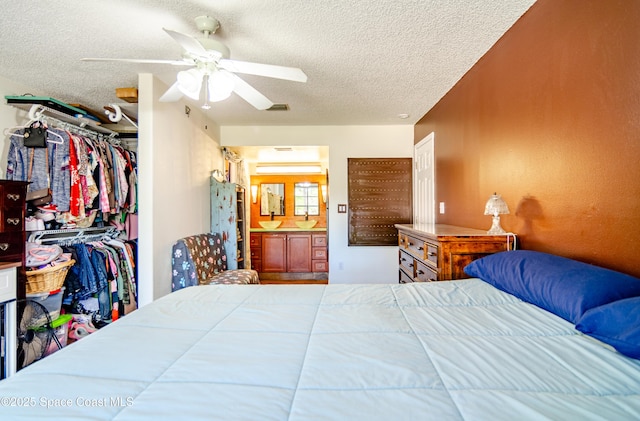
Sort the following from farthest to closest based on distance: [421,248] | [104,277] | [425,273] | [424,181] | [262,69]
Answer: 1. [424,181]
2. [104,277]
3. [421,248]
4. [425,273]
5. [262,69]

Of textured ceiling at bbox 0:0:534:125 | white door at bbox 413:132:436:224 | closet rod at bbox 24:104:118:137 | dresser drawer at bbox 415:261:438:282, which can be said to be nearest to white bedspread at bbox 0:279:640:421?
dresser drawer at bbox 415:261:438:282

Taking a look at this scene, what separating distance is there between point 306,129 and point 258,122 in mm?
670

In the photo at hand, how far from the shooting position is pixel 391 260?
4055 mm

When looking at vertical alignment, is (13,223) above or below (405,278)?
above

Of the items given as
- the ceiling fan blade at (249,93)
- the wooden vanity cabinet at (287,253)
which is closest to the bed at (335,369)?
the ceiling fan blade at (249,93)

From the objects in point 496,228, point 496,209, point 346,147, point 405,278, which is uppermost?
point 346,147

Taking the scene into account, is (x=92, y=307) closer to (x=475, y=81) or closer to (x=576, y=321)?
(x=576, y=321)

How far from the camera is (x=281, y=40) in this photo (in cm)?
199

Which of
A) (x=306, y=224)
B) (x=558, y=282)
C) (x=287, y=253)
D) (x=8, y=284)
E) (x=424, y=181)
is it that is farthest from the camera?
(x=306, y=224)

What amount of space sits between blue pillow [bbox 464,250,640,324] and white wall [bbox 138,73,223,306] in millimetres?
2466

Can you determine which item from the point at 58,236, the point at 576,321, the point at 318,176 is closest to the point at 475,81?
the point at 576,321

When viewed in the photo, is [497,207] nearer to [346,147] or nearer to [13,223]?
[346,147]

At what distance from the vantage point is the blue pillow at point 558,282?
0.88 metres

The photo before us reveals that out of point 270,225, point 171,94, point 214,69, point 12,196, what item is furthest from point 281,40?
point 270,225
